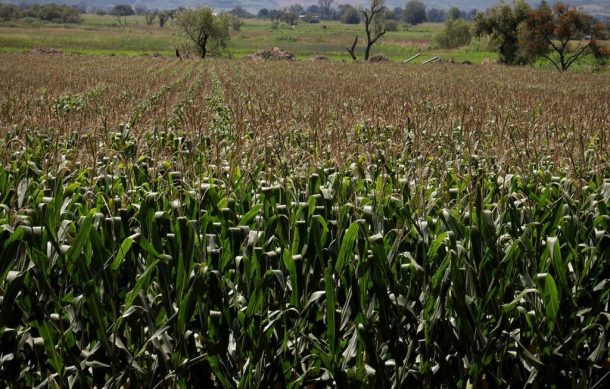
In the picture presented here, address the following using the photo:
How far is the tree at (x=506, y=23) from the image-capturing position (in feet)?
197

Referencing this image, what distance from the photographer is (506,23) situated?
60.5 meters

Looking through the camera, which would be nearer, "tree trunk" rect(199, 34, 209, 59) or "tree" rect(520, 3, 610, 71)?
"tree" rect(520, 3, 610, 71)

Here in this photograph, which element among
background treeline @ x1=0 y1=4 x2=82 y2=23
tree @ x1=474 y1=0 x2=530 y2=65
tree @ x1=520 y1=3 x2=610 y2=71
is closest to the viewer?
tree @ x1=520 y1=3 x2=610 y2=71

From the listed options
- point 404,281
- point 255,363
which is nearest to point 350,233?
point 404,281

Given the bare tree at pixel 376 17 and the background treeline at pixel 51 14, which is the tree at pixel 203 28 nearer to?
the bare tree at pixel 376 17

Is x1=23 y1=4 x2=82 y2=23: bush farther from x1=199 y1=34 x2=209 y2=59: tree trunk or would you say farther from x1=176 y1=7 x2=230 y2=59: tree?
x1=199 y1=34 x2=209 y2=59: tree trunk

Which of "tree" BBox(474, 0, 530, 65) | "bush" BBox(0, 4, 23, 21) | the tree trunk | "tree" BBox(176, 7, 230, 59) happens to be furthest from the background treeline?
"tree" BBox(474, 0, 530, 65)

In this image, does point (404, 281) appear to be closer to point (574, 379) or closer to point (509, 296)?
point (509, 296)

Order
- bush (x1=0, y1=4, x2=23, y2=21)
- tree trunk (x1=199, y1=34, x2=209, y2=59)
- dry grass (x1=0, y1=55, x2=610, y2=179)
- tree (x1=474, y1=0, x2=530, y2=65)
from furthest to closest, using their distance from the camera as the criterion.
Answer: bush (x1=0, y1=4, x2=23, y2=21)
tree trunk (x1=199, y1=34, x2=209, y2=59)
tree (x1=474, y1=0, x2=530, y2=65)
dry grass (x1=0, y1=55, x2=610, y2=179)

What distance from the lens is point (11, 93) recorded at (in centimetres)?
1962

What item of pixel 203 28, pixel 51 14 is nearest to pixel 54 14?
pixel 51 14

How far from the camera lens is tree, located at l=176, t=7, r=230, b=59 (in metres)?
71.9

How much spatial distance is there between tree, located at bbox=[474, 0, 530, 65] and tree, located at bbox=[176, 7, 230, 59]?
95.2ft

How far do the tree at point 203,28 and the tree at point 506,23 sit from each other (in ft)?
95.2
